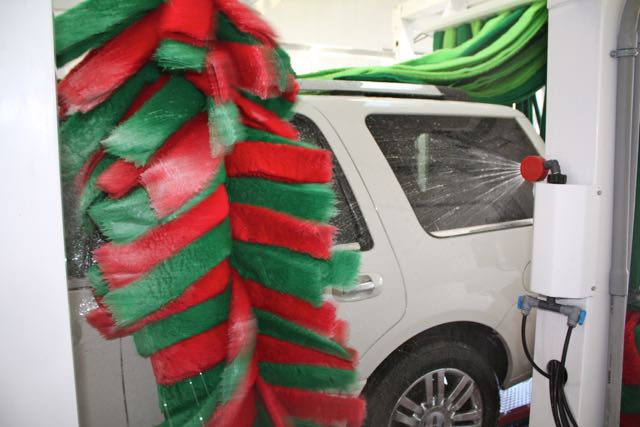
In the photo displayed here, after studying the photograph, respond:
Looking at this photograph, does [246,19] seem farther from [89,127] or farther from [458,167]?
[458,167]

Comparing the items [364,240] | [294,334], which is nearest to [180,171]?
[294,334]

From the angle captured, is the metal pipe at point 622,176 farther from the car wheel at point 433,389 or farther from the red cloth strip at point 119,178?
Answer: the red cloth strip at point 119,178

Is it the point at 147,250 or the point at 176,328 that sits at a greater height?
the point at 147,250

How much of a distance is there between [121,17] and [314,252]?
0.36 m

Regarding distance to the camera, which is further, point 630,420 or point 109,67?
point 630,420

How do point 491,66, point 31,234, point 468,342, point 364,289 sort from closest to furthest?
point 31,234 < point 364,289 < point 468,342 < point 491,66

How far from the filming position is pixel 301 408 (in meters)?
0.67

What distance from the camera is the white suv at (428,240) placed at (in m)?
1.60

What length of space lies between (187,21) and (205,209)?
0.21m

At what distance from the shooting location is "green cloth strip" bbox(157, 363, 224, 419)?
1.99 feet

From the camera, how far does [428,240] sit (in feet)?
5.64

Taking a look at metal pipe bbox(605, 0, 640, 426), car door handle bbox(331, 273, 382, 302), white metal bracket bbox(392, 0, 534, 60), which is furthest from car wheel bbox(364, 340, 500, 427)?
white metal bracket bbox(392, 0, 534, 60)

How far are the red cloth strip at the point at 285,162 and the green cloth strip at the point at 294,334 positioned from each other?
191 mm

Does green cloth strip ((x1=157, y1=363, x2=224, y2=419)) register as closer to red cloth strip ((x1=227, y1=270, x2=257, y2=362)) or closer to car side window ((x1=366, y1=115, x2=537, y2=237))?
red cloth strip ((x1=227, y1=270, x2=257, y2=362))
